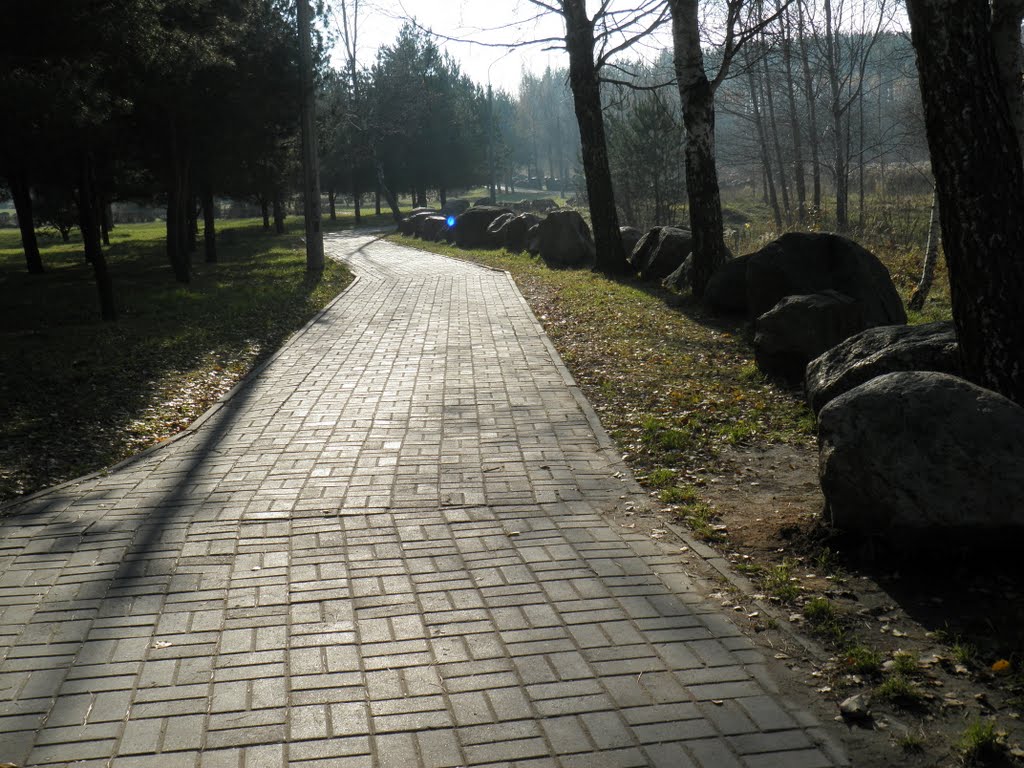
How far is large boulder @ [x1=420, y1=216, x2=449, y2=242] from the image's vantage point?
37.8 m

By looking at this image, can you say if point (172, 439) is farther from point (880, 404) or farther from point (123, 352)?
point (880, 404)

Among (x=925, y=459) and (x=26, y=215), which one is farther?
(x=26, y=215)

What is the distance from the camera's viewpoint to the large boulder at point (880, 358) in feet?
21.7

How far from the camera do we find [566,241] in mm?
→ 23281

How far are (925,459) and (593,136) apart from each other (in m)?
15.2

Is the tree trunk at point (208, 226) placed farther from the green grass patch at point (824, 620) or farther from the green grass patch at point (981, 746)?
the green grass patch at point (981, 746)

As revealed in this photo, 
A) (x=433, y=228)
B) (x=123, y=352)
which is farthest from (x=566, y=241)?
(x=433, y=228)

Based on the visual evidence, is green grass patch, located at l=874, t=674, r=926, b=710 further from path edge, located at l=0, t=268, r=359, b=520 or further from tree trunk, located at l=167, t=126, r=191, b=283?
tree trunk, located at l=167, t=126, r=191, b=283

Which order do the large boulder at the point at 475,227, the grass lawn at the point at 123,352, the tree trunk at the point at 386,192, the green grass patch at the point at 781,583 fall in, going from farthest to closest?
1. the tree trunk at the point at 386,192
2. the large boulder at the point at 475,227
3. the grass lawn at the point at 123,352
4. the green grass patch at the point at 781,583

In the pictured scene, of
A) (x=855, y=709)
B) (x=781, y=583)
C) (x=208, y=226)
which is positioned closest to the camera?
(x=855, y=709)

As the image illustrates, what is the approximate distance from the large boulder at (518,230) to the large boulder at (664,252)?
10.1 m

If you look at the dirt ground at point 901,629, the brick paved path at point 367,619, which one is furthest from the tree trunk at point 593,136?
the dirt ground at point 901,629

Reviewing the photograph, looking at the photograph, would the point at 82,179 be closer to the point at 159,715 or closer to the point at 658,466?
the point at 658,466

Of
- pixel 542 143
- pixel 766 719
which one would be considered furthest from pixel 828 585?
pixel 542 143
